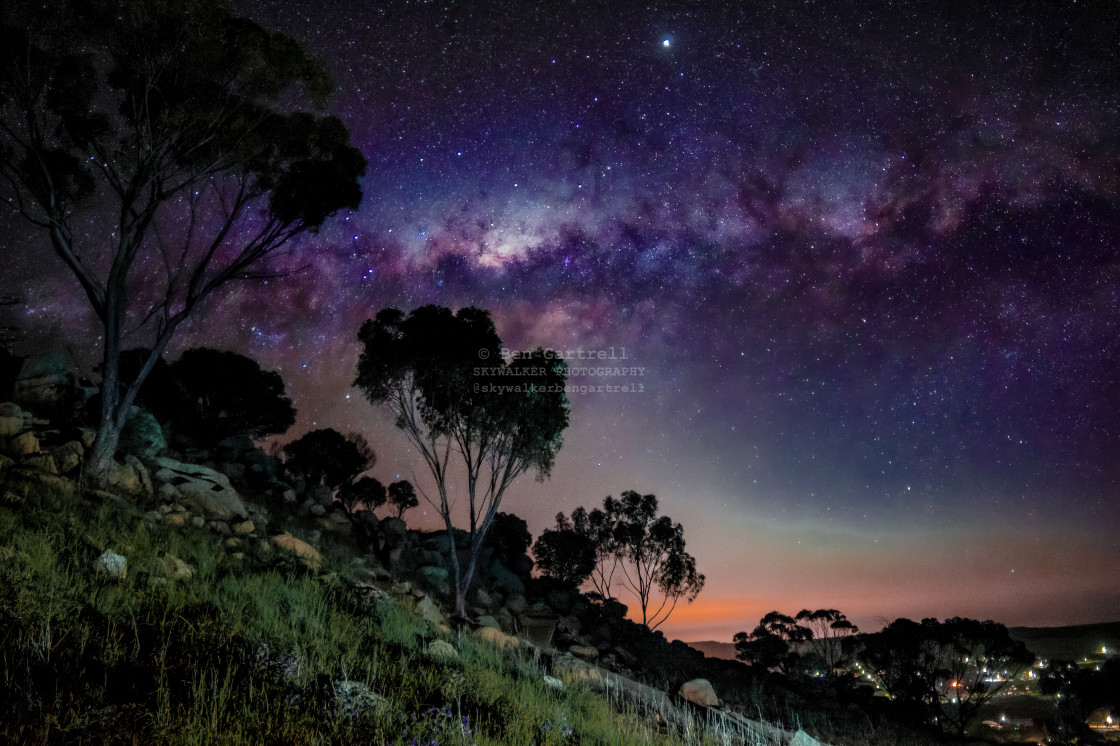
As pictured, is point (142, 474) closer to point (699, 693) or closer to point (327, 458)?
point (699, 693)

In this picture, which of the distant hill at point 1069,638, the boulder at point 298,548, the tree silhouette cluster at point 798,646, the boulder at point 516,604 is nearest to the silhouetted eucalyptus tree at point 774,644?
the tree silhouette cluster at point 798,646

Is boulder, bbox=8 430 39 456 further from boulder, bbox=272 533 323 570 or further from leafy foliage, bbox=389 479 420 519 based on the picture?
leafy foliage, bbox=389 479 420 519

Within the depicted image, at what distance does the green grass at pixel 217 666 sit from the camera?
10.7 ft

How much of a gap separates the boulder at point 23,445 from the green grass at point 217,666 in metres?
2.46

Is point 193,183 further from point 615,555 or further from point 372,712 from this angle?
point 615,555

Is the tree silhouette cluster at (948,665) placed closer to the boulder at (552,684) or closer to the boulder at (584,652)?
the boulder at (584,652)

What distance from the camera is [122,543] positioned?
7328 millimetres

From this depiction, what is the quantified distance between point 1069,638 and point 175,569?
14885 centimetres

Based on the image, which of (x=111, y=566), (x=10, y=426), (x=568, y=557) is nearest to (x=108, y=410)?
(x=10, y=426)

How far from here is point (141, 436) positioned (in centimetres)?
1688

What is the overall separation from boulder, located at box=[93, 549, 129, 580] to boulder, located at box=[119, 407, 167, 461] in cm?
1157

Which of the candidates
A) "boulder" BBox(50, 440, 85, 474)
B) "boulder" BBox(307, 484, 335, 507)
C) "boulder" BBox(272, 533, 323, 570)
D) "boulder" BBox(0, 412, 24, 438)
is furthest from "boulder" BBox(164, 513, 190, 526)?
"boulder" BBox(307, 484, 335, 507)

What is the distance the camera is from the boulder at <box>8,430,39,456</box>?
10.3 m

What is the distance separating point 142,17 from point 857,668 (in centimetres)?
4807
